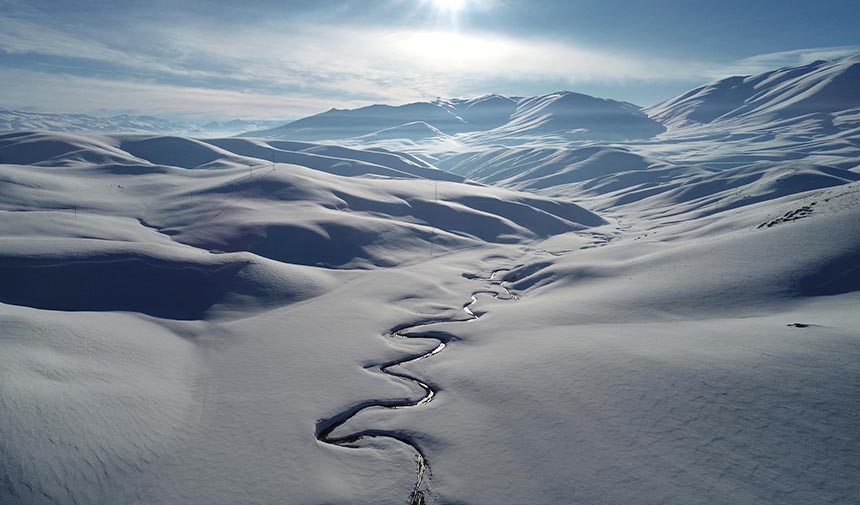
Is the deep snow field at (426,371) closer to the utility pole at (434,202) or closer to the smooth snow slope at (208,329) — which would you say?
the smooth snow slope at (208,329)

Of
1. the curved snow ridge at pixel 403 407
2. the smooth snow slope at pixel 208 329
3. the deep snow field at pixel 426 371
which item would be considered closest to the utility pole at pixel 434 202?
the smooth snow slope at pixel 208 329

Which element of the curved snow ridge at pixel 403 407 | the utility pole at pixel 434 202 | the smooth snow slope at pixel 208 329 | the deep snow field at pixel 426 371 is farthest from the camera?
the utility pole at pixel 434 202

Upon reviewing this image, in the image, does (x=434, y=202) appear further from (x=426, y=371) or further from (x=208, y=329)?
(x=426, y=371)

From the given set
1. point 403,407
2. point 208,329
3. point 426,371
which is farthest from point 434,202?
point 403,407

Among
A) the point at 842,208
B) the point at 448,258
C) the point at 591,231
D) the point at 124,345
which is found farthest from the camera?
the point at 591,231

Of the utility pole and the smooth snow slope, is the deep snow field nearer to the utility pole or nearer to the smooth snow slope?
the smooth snow slope

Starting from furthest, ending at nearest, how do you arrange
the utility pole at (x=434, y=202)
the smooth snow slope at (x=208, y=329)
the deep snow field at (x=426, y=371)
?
the utility pole at (x=434, y=202), the smooth snow slope at (x=208, y=329), the deep snow field at (x=426, y=371)

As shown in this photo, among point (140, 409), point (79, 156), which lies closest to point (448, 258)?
point (140, 409)

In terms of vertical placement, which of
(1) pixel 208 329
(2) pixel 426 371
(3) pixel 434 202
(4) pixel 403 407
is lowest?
(1) pixel 208 329

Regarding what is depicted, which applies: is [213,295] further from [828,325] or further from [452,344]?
[828,325]

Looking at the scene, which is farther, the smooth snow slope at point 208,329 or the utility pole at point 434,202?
the utility pole at point 434,202

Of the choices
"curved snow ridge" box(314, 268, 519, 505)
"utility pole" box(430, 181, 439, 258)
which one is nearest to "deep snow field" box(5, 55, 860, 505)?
"curved snow ridge" box(314, 268, 519, 505)

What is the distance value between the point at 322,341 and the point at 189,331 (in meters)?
10.8

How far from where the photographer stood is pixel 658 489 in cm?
1725
